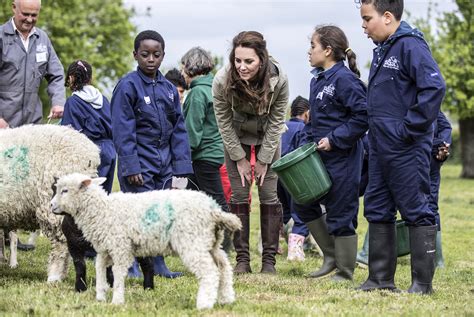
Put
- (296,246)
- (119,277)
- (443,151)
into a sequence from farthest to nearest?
(296,246) → (443,151) → (119,277)

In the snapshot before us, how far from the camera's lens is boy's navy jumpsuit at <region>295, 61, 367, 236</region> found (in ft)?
25.9

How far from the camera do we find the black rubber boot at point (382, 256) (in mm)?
7453

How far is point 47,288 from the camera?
7.13 metres

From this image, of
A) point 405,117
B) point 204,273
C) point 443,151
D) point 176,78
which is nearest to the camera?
point 204,273

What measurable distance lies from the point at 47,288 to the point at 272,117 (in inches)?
112

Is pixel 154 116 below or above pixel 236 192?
above

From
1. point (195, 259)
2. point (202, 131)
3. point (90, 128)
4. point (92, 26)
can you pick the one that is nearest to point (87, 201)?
point (195, 259)

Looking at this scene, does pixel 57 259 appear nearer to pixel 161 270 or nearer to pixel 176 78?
pixel 161 270

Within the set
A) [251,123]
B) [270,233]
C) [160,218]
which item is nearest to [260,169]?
[251,123]

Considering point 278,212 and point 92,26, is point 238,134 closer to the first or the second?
point 278,212

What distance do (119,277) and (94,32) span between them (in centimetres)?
4000

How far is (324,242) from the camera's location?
341 inches

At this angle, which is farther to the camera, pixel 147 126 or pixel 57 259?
pixel 147 126

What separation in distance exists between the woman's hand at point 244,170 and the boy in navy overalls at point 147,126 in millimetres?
581
